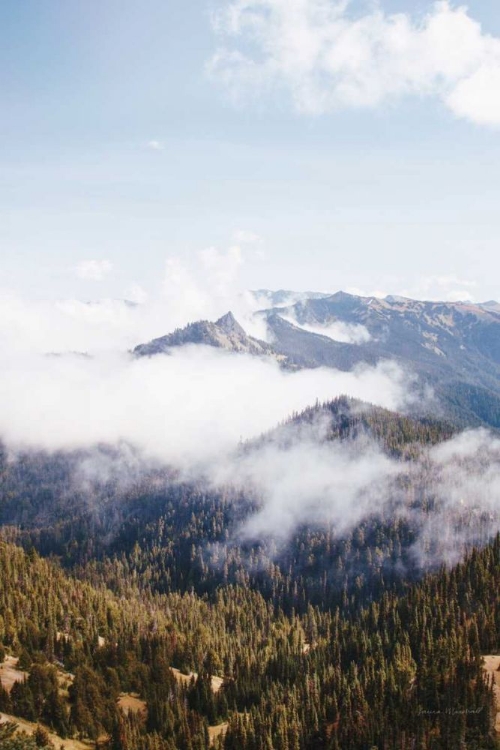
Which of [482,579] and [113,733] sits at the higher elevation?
[482,579]

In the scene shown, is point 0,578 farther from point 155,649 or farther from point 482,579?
point 482,579

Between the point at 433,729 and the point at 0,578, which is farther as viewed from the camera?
the point at 0,578

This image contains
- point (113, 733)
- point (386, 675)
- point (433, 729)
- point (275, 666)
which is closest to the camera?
point (433, 729)

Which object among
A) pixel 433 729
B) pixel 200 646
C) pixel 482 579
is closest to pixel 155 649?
pixel 200 646

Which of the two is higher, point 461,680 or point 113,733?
point 461,680

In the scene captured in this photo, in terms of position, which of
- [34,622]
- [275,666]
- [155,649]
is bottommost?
[275,666]

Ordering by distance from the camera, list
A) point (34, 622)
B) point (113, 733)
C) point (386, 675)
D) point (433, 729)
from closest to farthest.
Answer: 1. point (433, 729)
2. point (113, 733)
3. point (386, 675)
4. point (34, 622)

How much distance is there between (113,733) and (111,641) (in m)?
43.5

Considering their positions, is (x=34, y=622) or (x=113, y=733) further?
(x=34, y=622)

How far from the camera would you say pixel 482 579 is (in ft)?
612

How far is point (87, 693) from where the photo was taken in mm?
125500

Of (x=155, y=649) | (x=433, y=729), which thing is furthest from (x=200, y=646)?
(x=433, y=729)

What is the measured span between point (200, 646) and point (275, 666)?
1099 inches

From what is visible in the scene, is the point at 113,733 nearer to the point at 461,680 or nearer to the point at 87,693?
the point at 87,693
